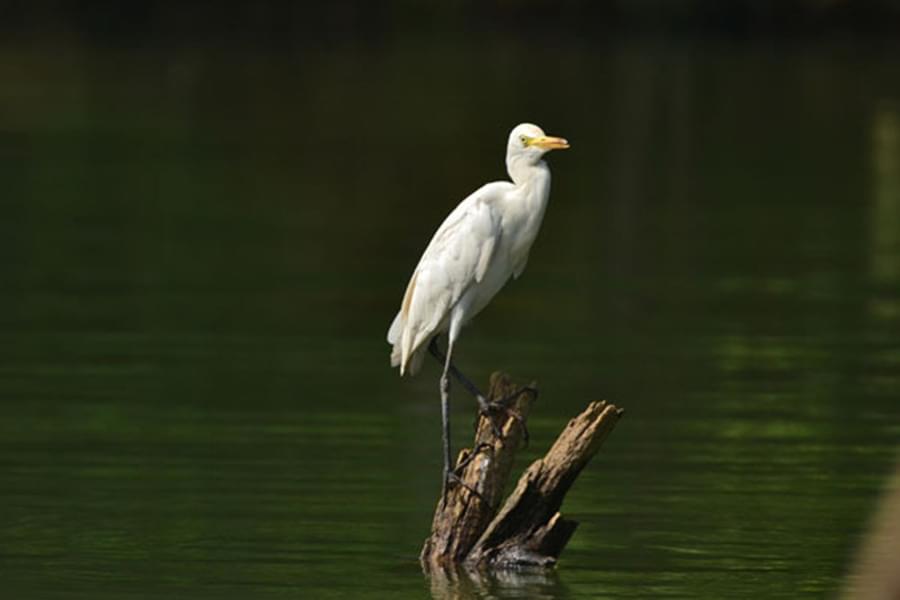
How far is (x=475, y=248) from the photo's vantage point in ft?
35.3

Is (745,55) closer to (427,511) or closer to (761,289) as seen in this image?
(761,289)

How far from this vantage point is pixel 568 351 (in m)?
17.4

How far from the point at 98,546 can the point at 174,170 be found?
64.8 feet

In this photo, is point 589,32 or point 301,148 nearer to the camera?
point 301,148

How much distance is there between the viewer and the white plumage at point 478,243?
35.3 feet

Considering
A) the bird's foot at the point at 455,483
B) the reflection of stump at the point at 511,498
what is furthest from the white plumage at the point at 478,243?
the bird's foot at the point at 455,483

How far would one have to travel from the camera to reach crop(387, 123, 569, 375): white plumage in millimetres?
10750

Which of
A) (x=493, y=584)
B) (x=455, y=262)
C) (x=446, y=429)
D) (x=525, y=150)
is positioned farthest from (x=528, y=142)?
(x=493, y=584)

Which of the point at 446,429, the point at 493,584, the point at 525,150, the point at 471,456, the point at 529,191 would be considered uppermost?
Answer: the point at 525,150

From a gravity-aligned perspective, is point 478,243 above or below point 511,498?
above

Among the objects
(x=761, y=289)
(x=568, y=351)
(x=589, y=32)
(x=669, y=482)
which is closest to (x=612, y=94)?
(x=589, y=32)

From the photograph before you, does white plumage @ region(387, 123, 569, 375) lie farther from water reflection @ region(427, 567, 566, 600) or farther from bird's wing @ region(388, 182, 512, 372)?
water reflection @ region(427, 567, 566, 600)

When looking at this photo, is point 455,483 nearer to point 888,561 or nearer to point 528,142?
point 528,142

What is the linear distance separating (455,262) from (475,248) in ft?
0.32
